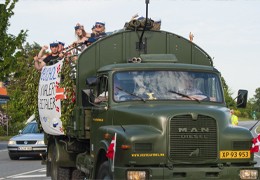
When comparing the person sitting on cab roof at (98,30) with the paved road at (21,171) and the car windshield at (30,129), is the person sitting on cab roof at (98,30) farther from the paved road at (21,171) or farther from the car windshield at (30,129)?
the car windshield at (30,129)

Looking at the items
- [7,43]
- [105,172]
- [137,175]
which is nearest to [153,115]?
[137,175]

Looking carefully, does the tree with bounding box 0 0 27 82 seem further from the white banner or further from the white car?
the white banner

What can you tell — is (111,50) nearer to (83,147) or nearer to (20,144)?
(83,147)

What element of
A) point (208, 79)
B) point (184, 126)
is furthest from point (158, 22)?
point (184, 126)

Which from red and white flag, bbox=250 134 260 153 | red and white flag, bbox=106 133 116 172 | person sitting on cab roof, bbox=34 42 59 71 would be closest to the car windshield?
person sitting on cab roof, bbox=34 42 59 71

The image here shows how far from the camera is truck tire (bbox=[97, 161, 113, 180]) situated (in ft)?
31.4

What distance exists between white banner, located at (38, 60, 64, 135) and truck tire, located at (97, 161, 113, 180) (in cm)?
296

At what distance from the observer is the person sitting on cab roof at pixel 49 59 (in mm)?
14142

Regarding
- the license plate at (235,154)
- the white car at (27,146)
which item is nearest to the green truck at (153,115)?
the license plate at (235,154)

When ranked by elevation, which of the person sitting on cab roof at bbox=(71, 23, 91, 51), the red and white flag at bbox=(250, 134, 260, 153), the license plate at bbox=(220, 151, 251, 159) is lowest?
the license plate at bbox=(220, 151, 251, 159)

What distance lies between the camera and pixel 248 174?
937cm

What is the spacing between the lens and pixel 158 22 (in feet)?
40.1

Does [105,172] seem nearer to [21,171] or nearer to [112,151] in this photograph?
[112,151]

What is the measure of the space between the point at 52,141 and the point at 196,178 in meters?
5.79
